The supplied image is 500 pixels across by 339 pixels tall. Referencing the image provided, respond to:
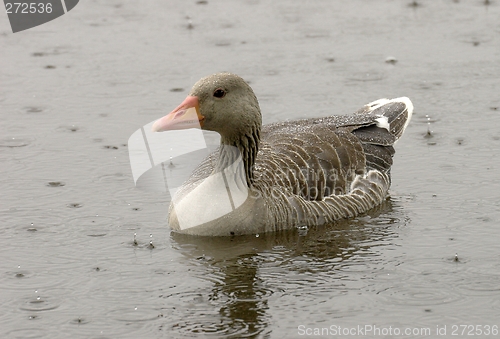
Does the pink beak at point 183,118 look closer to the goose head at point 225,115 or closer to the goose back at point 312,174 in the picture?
the goose head at point 225,115

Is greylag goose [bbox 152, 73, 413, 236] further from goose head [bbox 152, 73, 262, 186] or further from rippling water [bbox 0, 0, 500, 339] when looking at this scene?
rippling water [bbox 0, 0, 500, 339]

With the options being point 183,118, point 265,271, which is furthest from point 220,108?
point 265,271

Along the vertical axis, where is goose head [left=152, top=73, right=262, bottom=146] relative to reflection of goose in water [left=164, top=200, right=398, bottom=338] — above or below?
above

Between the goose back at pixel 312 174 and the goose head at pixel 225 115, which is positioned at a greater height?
the goose head at pixel 225 115

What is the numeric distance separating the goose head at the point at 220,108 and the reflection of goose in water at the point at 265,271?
3.42 ft

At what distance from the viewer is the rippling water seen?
777cm

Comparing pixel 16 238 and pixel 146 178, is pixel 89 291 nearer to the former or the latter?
pixel 16 238

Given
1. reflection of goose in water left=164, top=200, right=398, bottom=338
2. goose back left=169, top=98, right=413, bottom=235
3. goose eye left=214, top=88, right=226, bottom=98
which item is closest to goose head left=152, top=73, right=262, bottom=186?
goose eye left=214, top=88, right=226, bottom=98

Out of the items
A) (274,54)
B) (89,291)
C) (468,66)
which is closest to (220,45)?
(274,54)

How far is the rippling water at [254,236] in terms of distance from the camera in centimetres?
777

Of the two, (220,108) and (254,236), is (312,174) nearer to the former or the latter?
(254,236)

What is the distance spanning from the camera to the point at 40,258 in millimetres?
8797

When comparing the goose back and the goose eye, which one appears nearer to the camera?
the goose eye

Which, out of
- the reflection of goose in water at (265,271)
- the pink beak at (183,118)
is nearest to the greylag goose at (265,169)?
the pink beak at (183,118)
